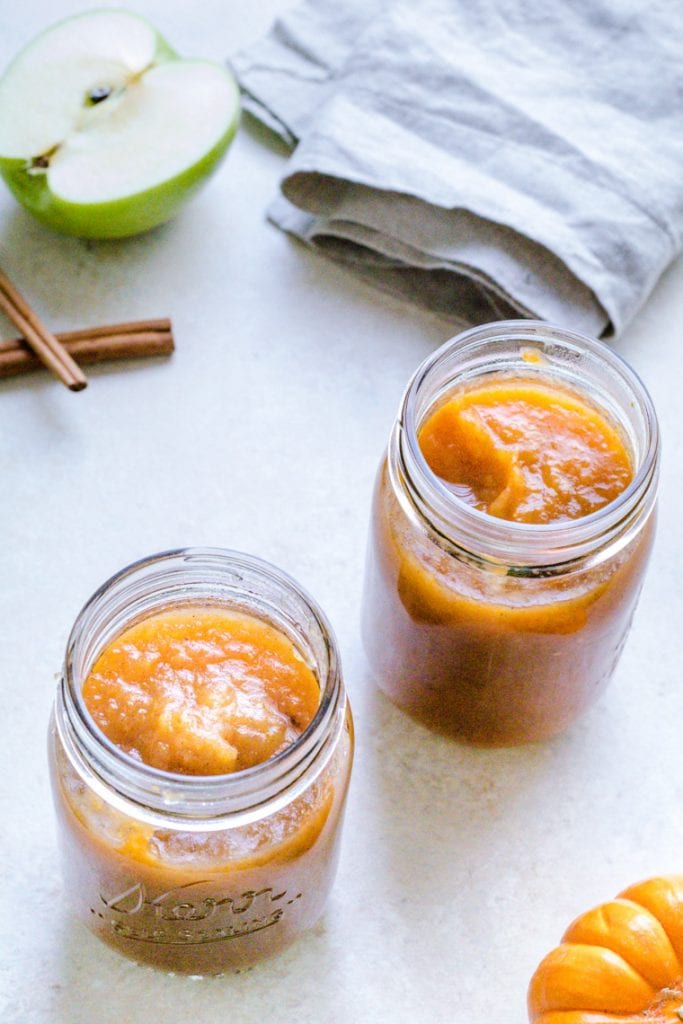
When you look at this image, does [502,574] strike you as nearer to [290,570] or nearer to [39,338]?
[290,570]

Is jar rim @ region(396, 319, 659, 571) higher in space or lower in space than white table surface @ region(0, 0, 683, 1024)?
higher

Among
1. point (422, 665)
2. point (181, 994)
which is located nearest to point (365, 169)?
point (422, 665)

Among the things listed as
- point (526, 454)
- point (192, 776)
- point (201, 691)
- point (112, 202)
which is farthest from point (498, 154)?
point (192, 776)

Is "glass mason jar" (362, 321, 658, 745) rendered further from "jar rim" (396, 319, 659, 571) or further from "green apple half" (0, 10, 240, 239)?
"green apple half" (0, 10, 240, 239)

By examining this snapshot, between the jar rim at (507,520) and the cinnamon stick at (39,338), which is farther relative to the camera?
the cinnamon stick at (39,338)

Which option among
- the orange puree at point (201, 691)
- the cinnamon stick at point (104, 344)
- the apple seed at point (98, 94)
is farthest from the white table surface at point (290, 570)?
the orange puree at point (201, 691)

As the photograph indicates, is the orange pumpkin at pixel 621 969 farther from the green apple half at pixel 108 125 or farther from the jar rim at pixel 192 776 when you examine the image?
the green apple half at pixel 108 125

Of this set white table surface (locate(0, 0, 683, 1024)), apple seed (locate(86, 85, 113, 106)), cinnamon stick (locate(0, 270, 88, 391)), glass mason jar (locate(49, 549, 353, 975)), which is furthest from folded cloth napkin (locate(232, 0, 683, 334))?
glass mason jar (locate(49, 549, 353, 975))
